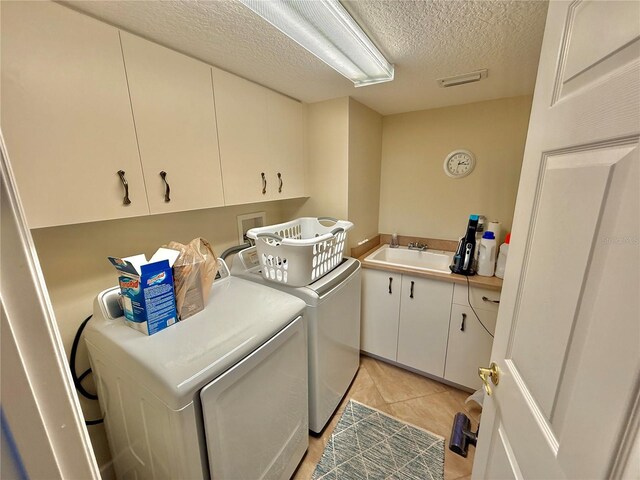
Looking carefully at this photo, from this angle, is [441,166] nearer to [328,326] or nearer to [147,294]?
[328,326]

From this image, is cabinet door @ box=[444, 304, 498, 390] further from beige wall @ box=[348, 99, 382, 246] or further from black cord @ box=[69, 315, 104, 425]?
black cord @ box=[69, 315, 104, 425]

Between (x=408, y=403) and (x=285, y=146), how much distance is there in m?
2.08

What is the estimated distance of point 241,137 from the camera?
1516mm

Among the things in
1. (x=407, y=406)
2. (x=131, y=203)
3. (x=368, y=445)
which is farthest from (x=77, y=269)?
(x=407, y=406)

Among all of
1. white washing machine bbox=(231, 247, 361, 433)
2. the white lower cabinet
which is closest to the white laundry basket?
white washing machine bbox=(231, 247, 361, 433)

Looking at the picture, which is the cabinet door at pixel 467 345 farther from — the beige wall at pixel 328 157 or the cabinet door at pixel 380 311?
the beige wall at pixel 328 157

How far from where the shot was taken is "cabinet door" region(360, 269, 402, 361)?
2.03 meters

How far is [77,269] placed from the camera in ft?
3.84

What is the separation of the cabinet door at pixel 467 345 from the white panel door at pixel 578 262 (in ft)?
3.73

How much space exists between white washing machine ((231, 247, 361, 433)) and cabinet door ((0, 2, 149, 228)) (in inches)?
33.6

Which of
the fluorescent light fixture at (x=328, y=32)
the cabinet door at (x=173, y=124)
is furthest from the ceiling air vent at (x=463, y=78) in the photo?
the cabinet door at (x=173, y=124)

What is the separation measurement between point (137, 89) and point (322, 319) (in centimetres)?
137

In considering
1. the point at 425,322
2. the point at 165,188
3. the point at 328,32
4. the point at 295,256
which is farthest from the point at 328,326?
the point at 328,32

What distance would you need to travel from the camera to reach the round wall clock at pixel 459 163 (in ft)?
7.06
